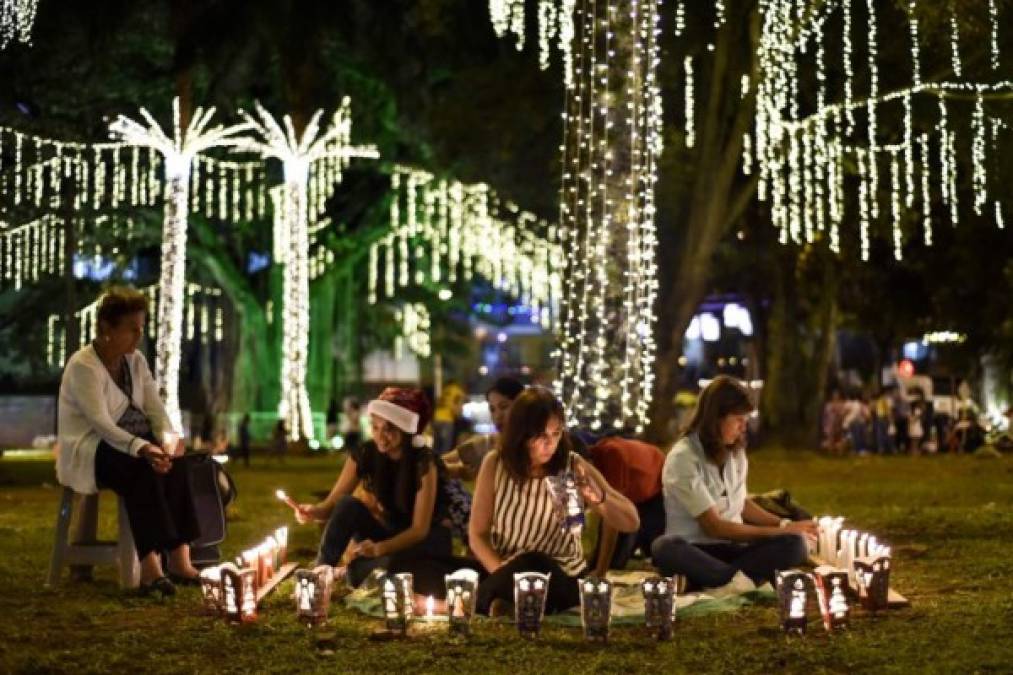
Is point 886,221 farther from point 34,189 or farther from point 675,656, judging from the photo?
point 675,656

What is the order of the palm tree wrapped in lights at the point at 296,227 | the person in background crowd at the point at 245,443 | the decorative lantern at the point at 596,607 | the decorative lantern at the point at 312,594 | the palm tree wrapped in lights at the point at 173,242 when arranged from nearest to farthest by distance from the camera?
the decorative lantern at the point at 596,607 < the decorative lantern at the point at 312,594 < the palm tree wrapped in lights at the point at 173,242 < the person in background crowd at the point at 245,443 < the palm tree wrapped in lights at the point at 296,227

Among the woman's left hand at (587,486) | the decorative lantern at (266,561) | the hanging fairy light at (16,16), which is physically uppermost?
the hanging fairy light at (16,16)

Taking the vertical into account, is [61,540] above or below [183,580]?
above

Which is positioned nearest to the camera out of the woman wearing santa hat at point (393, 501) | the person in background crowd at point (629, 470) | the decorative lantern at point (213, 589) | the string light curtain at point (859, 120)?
Result: the decorative lantern at point (213, 589)

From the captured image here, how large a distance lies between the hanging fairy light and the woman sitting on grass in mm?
16182

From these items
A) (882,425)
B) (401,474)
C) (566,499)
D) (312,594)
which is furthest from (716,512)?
(882,425)

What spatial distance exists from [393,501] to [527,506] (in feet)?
4.30

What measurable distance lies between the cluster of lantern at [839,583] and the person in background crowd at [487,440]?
6.84 ft

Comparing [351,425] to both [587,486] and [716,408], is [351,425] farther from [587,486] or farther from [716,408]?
[587,486]

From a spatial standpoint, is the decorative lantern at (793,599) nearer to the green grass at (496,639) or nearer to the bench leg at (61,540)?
the green grass at (496,639)

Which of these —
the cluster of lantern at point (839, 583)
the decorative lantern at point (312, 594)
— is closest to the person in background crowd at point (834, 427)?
the cluster of lantern at point (839, 583)

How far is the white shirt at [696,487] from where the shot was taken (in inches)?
408

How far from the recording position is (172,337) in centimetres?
2958

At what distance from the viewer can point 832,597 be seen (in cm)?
926
